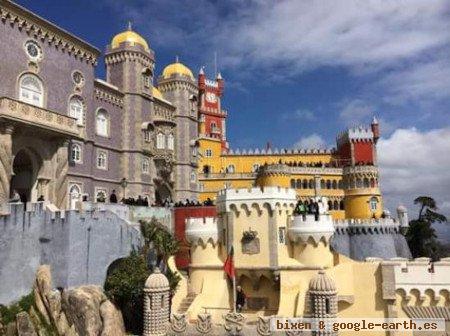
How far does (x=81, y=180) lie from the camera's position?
1379 inches

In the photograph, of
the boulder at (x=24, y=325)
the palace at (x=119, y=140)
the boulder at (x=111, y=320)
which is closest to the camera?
the boulder at (x=24, y=325)

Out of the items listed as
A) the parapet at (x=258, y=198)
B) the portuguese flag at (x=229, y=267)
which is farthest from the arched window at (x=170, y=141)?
the portuguese flag at (x=229, y=267)

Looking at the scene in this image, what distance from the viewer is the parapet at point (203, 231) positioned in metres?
30.5

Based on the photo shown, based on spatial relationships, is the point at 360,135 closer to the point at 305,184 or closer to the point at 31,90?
the point at 305,184

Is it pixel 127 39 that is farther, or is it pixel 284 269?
pixel 127 39

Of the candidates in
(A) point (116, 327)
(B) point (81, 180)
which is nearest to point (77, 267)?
(A) point (116, 327)

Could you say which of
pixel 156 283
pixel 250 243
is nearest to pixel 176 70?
pixel 250 243

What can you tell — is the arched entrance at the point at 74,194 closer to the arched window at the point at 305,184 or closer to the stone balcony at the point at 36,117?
the stone balcony at the point at 36,117

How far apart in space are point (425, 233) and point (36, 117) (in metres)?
44.6

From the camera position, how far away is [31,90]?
31094 mm

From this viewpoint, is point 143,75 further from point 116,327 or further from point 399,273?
point 399,273

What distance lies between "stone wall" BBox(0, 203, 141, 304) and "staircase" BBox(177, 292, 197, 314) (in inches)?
218

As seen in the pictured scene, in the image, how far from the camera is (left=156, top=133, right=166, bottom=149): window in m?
43.7

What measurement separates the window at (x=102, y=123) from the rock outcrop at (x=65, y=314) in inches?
617
